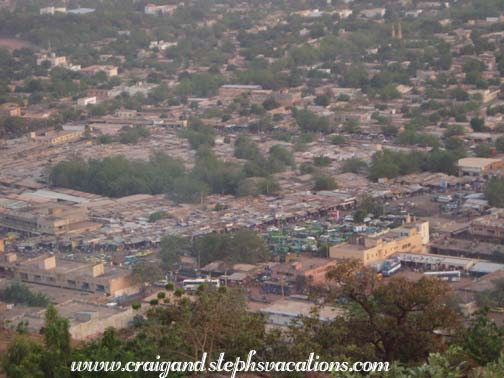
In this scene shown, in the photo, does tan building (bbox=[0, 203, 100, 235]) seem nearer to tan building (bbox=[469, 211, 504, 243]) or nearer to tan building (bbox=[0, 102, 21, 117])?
tan building (bbox=[469, 211, 504, 243])

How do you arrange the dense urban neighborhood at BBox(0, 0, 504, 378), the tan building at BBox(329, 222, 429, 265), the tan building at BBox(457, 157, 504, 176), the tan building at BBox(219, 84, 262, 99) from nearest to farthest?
the dense urban neighborhood at BBox(0, 0, 504, 378) < the tan building at BBox(329, 222, 429, 265) < the tan building at BBox(457, 157, 504, 176) < the tan building at BBox(219, 84, 262, 99)

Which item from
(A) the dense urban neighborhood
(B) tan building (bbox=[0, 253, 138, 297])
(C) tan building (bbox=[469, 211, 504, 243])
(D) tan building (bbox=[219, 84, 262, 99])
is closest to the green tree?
(A) the dense urban neighborhood

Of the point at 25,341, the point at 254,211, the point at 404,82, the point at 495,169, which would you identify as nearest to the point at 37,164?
the point at 254,211

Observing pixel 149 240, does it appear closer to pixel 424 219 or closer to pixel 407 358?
pixel 424 219

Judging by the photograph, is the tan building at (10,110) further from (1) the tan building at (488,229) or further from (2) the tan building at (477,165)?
(1) the tan building at (488,229)

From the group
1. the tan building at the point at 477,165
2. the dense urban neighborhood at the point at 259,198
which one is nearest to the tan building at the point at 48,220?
the dense urban neighborhood at the point at 259,198
